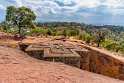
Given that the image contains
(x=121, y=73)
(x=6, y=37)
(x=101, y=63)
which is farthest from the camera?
(x=6, y=37)

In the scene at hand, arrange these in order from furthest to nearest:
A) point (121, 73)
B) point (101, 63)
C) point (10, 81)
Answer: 1. point (101, 63)
2. point (121, 73)
3. point (10, 81)

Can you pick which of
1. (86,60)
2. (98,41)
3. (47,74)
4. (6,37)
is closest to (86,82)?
(47,74)

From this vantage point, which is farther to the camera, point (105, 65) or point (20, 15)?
point (20, 15)

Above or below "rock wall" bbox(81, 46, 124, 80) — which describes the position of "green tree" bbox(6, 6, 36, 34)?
above

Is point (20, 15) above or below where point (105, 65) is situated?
above

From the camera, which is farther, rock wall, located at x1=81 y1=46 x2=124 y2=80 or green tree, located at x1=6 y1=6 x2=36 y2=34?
green tree, located at x1=6 y1=6 x2=36 y2=34

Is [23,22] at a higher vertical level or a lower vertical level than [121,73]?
higher

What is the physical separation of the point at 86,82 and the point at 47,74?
143 centimetres

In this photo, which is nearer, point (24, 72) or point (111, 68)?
point (24, 72)

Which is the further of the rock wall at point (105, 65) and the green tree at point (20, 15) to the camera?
the green tree at point (20, 15)

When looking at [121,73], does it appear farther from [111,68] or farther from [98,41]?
[98,41]

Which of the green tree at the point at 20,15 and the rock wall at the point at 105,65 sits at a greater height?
the green tree at the point at 20,15

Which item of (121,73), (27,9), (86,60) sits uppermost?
(27,9)

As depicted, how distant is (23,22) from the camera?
44156 millimetres
